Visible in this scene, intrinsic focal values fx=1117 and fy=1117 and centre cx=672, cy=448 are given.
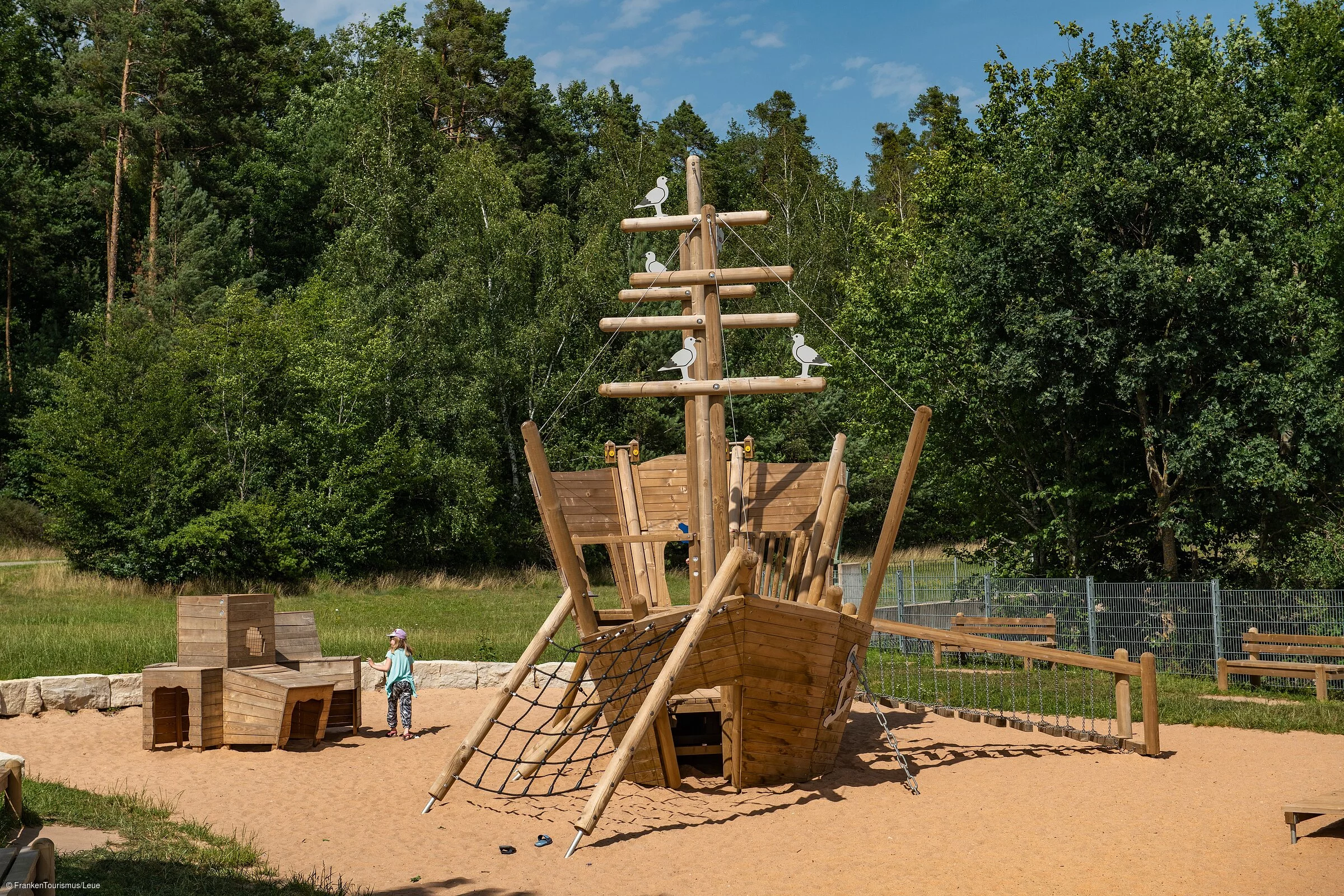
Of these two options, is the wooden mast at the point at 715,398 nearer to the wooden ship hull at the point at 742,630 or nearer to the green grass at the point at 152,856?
the wooden ship hull at the point at 742,630

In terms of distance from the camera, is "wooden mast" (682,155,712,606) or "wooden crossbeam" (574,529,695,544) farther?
"wooden crossbeam" (574,529,695,544)

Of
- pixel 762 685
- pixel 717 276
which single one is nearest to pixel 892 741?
pixel 762 685

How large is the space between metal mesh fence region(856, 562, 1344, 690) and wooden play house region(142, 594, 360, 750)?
8603 millimetres

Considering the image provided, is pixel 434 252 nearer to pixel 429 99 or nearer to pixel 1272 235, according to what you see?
pixel 429 99

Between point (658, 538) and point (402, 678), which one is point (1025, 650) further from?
point (402, 678)

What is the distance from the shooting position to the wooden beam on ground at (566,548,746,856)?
7.13 m

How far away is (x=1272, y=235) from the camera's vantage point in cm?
1634

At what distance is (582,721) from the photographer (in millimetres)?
10383

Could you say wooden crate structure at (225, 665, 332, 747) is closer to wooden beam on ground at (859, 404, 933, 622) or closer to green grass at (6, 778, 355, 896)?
green grass at (6, 778, 355, 896)

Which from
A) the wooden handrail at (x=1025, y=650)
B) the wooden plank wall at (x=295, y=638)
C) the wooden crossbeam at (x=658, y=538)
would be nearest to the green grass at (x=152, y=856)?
the wooden plank wall at (x=295, y=638)

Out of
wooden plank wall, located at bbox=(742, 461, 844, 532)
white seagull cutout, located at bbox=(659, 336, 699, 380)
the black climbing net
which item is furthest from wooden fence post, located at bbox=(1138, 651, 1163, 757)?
white seagull cutout, located at bbox=(659, 336, 699, 380)

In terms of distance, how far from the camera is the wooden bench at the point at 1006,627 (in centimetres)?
1545

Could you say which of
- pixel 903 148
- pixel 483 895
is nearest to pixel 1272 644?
pixel 483 895

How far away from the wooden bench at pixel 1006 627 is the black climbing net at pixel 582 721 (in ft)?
20.3
